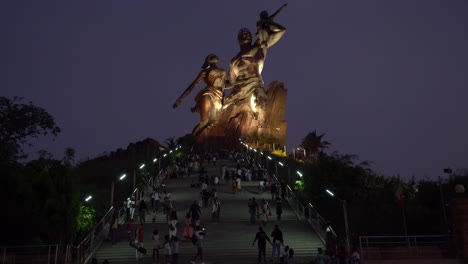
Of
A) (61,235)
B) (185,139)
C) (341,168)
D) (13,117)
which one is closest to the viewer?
(61,235)

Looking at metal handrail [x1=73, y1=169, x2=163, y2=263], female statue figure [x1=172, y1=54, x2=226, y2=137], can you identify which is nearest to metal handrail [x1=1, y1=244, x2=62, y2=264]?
metal handrail [x1=73, y1=169, x2=163, y2=263]

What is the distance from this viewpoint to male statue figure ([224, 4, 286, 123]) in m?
56.8

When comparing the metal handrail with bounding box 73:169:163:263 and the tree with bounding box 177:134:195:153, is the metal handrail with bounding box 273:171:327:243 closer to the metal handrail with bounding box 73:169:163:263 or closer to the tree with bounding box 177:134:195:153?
the metal handrail with bounding box 73:169:163:263

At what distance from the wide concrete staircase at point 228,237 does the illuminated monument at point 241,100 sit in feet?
105

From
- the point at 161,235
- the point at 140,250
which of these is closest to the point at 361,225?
the point at 161,235

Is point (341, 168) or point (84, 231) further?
point (341, 168)

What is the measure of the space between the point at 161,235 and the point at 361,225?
8.12m

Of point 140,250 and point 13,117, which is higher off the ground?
point 13,117

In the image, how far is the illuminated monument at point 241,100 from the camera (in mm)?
55812

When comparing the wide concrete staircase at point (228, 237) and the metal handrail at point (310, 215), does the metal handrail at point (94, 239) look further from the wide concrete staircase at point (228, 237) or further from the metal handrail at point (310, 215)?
the metal handrail at point (310, 215)

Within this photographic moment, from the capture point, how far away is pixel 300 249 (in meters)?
16.2

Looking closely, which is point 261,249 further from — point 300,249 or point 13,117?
point 13,117

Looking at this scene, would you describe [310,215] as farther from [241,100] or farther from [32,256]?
[241,100]

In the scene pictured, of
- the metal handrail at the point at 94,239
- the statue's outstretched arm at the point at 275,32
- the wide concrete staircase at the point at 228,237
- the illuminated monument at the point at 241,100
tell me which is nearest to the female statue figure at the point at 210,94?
the illuminated monument at the point at 241,100
